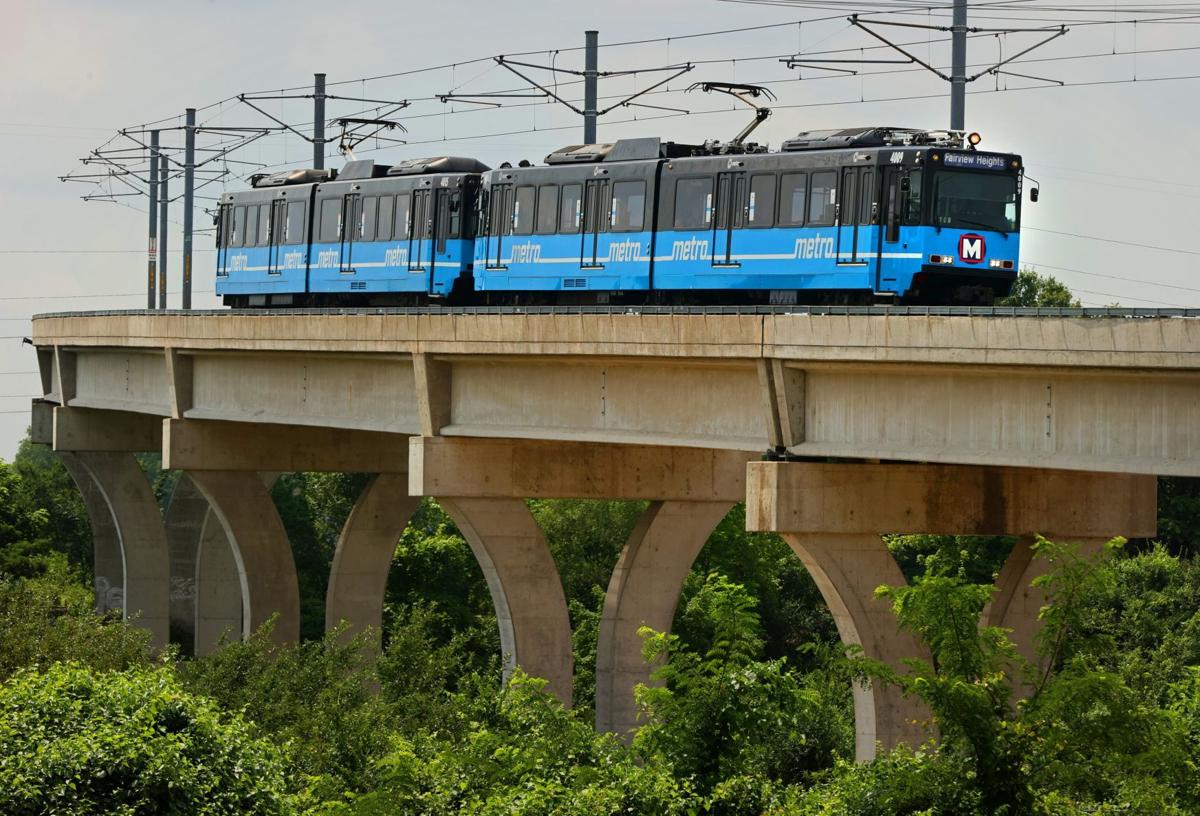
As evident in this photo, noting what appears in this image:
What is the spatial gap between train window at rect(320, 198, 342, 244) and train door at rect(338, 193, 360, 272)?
0.21m

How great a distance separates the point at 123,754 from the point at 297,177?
26759 mm

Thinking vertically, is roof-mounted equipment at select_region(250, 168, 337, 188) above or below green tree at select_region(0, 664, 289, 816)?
above

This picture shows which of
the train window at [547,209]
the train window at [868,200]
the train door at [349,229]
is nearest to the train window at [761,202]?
the train window at [868,200]

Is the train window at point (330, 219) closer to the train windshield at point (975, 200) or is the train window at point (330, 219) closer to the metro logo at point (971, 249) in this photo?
the train windshield at point (975, 200)

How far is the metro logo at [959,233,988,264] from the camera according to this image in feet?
99.8

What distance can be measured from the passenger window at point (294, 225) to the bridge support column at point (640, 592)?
12.7 metres

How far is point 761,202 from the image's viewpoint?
108ft

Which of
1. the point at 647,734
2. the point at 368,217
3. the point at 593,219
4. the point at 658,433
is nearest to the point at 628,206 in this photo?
the point at 593,219

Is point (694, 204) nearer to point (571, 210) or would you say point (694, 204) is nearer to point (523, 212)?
point (571, 210)

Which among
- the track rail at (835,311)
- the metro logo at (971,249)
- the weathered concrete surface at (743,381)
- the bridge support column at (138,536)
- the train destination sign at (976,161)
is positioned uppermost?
the train destination sign at (976,161)

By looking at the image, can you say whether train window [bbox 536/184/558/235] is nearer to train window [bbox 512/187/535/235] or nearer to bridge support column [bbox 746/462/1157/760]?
train window [bbox 512/187/535/235]

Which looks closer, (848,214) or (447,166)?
(848,214)

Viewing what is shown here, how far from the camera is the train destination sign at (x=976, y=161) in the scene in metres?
30.4

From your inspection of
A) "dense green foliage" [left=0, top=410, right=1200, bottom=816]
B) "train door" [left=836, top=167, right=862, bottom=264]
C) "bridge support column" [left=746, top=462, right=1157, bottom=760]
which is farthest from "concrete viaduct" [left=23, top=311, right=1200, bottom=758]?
"train door" [left=836, top=167, right=862, bottom=264]
